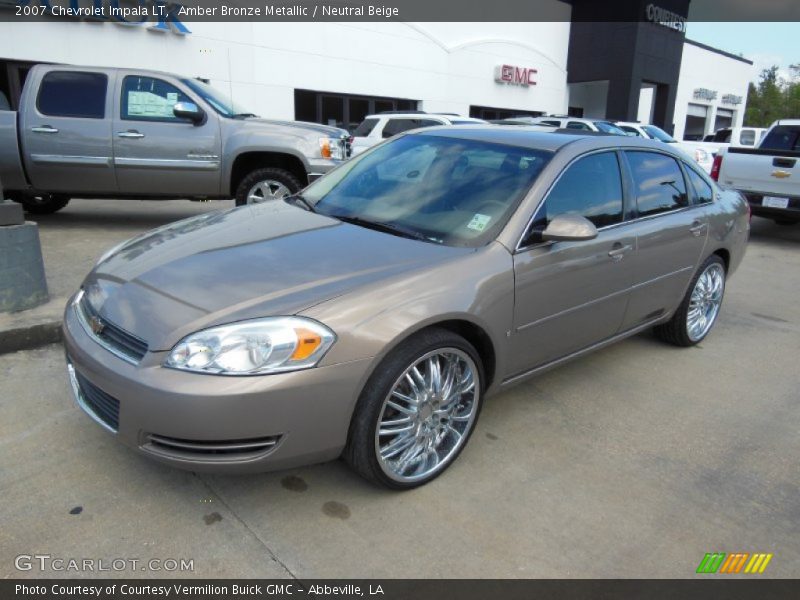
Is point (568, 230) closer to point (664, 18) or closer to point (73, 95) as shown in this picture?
point (73, 95)

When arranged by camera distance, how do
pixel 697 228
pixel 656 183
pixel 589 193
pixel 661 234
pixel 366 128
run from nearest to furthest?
1. pixel 589 193
2. pixel 661 234
3. pixel 656 183
4. pixel 697 228
5. pixel 366 128

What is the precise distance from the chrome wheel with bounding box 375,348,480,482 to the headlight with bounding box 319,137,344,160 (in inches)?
207

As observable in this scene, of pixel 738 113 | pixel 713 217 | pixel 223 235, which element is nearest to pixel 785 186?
pixel 713 217

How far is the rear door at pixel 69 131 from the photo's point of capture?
6973mm

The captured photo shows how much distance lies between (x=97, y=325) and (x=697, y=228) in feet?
12.7

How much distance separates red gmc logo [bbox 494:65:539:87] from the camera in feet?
79.7

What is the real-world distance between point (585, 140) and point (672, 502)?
2018 mm

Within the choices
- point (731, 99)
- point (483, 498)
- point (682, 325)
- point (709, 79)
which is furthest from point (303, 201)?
point (731, 99)

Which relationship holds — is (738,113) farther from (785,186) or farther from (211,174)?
(211,174)

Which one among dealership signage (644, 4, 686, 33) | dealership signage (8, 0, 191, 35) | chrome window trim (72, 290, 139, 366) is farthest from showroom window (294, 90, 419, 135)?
chrome window trim (72, 290, 139, 366)

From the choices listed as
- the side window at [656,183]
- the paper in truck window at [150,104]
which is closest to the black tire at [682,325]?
the side window at [656,183]

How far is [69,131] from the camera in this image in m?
7.00

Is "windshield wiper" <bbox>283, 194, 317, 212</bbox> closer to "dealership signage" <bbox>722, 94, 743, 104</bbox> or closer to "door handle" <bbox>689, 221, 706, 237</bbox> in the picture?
"door handle" <bbox>689, 221, 706, 237</bbox>
